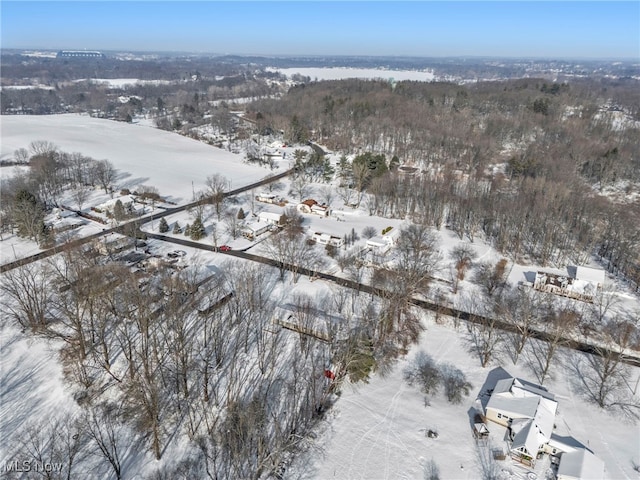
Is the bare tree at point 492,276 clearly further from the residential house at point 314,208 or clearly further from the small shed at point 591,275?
the residential house at point 314,208

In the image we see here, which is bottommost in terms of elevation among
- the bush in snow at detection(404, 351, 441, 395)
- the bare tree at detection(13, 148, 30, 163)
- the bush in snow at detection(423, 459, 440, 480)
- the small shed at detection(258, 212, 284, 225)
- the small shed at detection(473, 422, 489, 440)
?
the bush in snow at detection(404, 351, 441, 395)

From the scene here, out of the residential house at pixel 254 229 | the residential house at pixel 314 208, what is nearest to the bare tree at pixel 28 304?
the residential house at pixel 254 229

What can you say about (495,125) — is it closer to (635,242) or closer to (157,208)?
(635,242)

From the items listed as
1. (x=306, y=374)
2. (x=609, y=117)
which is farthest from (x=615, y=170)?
(x=306, y=374)

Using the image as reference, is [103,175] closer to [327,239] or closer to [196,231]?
[196,231]

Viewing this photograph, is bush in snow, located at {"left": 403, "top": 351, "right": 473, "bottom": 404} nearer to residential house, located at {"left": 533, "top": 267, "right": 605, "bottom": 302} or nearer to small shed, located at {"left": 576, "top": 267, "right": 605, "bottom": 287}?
residential house, located at {"left": 533, "top": 267, "right": 605, "bottom": 302}

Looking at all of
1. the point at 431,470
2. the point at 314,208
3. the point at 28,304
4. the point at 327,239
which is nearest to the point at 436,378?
the point at 431,470

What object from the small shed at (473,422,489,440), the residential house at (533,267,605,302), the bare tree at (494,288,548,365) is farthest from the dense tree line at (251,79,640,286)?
the small shed at (473,422,489,440)
